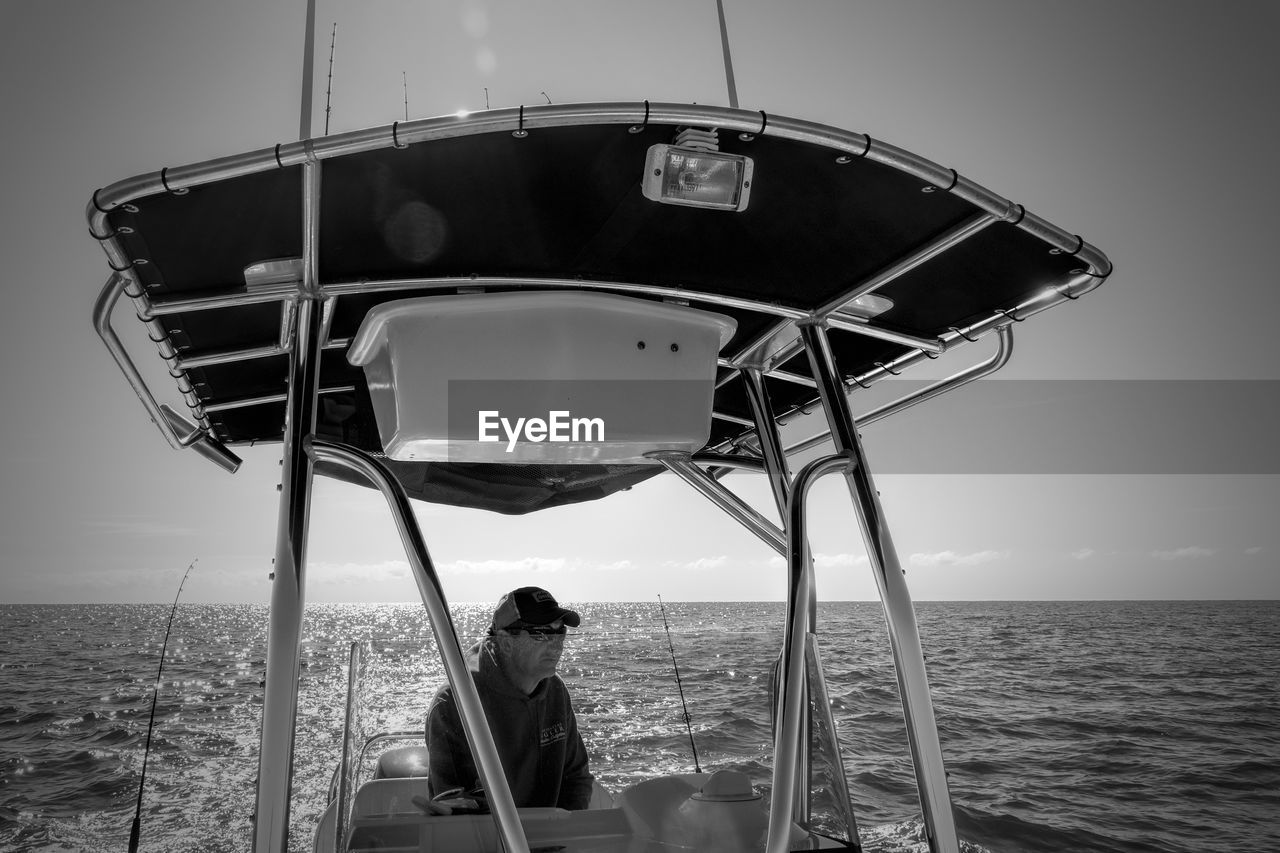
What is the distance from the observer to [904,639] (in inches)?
89.4

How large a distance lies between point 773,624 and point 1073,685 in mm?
29930

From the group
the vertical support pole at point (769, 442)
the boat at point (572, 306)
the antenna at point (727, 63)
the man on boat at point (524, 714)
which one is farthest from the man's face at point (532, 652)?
the antenna at point (727, 63)

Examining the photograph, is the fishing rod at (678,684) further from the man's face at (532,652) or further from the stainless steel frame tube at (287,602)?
the stainless steel frame tube at (287,602)

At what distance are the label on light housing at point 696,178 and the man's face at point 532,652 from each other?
1.49 meters

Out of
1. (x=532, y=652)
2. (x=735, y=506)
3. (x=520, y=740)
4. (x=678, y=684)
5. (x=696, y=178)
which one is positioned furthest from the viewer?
(x=678, y=684)

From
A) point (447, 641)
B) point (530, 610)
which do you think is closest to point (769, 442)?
point (530, 610)

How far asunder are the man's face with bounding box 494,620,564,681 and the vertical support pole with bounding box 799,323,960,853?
1.08 m

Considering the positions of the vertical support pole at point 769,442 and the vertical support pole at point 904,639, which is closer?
the vertical support pole at point 904,639

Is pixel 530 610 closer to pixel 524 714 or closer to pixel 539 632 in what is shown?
pixel 539 632

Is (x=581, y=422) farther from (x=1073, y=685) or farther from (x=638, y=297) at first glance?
(x=1073, y=685)

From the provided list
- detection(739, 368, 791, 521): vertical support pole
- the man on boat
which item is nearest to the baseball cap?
the man on boat

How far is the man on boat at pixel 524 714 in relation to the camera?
8.51 ft

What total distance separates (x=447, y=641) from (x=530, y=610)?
1.03 metres

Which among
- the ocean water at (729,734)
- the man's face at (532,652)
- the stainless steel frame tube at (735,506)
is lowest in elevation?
the ocean water at (729,734)
